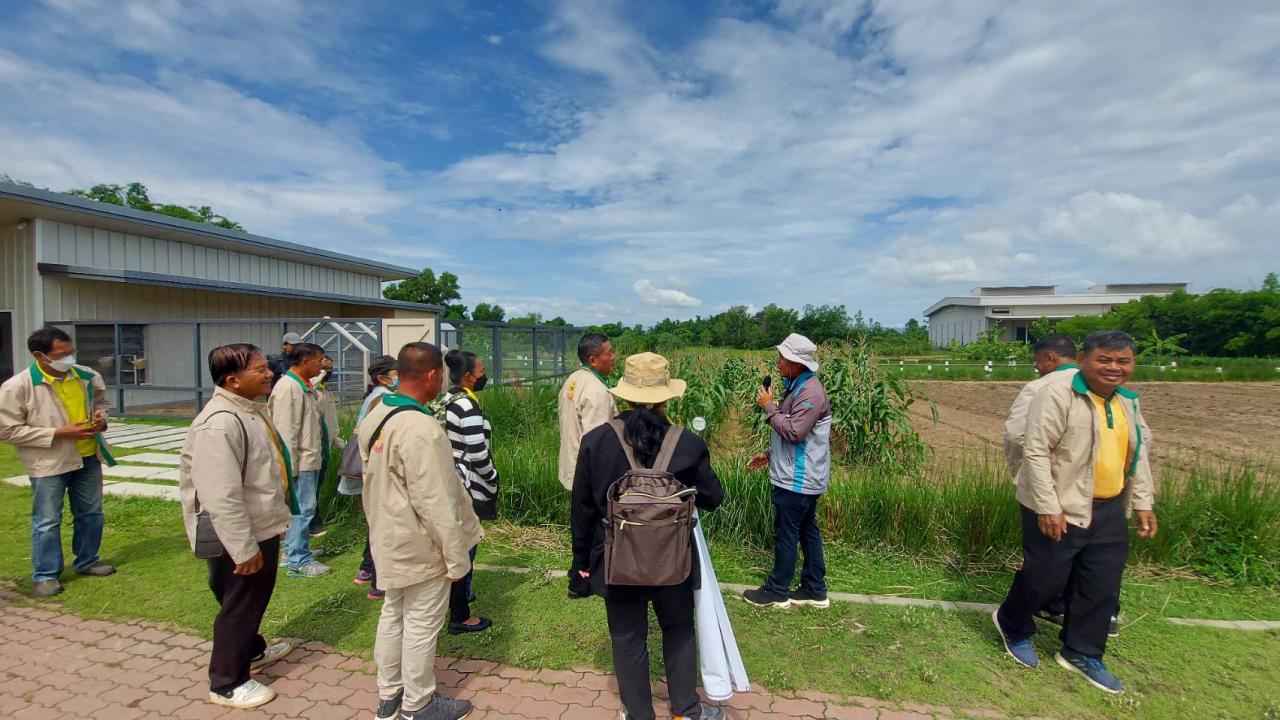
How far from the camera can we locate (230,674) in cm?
285

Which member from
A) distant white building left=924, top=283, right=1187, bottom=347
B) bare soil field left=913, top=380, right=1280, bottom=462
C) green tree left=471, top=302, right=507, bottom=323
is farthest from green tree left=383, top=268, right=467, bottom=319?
distant white building left=924, top=283, right=1187, bottom=347

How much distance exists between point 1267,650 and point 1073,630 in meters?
1.27

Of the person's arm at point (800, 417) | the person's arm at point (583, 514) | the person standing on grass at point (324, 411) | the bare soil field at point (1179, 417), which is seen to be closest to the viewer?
the person's arm at point (583, 514)

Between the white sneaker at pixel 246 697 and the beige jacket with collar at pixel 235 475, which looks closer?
the beige jacket with collar at pixel 235 475

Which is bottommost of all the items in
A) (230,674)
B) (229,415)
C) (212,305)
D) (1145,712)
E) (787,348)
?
(1145,712)

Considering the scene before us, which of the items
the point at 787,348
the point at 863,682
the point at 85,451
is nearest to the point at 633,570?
the point at 863,682

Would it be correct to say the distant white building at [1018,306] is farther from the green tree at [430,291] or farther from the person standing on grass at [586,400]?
the person standing on grass at [586,400]

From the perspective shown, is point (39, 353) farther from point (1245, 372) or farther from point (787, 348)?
point (1245, 372)

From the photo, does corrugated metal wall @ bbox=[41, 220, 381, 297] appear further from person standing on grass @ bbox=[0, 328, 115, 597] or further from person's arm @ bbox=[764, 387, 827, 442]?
person's arm @ bbox=[764, 387, 827, 442]

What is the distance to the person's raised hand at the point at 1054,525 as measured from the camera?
294 cm

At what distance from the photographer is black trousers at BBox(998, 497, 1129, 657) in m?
3.01

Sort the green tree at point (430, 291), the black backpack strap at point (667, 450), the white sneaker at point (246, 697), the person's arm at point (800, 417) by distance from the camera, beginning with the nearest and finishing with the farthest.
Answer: the black backpack strap at point (667, 450)
the white sneaker at point (246, 697)
the person's arm at point (800, 417)
the green tree at point (430, 291)

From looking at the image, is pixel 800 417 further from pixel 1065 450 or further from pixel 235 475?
pixel 235 475

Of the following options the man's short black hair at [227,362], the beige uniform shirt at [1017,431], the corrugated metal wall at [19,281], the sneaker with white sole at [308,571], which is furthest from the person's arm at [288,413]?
the corrugated metal wall at [19,281]
